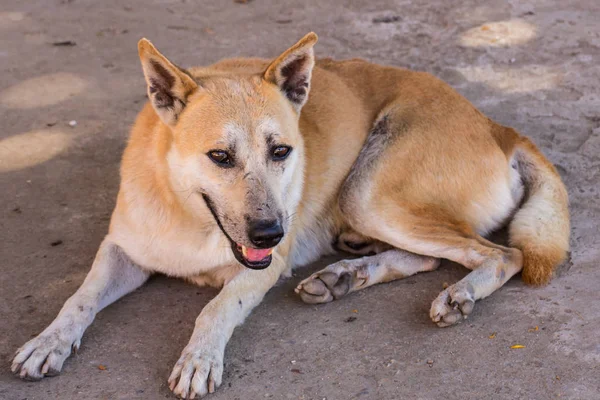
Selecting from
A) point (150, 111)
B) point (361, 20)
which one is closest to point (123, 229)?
point (150, 111)

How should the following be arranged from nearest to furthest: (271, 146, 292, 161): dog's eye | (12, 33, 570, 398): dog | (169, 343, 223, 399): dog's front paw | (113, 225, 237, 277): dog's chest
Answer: (169, 343, 223, 399): dog's front paw → (12, 33, 570, 398): dog → (271, 146, 292, 161): dog's eye → (113, 225, 237, 277): dog's chest

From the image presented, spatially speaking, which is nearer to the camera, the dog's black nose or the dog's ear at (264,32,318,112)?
the dog's black nose

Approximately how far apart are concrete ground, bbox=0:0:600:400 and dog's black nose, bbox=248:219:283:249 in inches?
19.6

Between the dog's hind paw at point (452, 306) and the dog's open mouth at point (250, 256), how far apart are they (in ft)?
2.49

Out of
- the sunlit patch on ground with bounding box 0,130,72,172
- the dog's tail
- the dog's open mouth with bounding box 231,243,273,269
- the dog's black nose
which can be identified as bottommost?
the sunlit patch on ground with bounding box 0,130,72,172

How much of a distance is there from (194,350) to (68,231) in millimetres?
1408

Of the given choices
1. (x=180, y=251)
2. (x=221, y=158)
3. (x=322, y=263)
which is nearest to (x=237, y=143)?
(x=221, y=158)

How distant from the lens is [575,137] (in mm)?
4664

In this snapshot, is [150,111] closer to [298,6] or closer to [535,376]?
[535,376]

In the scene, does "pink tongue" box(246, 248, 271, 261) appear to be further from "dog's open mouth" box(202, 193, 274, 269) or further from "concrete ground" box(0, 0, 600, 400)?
"concrete ground" box(0, 0, 600, 400)

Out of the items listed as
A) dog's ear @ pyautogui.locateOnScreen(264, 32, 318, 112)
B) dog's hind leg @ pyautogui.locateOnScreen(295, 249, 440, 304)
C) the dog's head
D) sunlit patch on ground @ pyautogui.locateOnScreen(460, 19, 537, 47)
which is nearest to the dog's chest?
the dog's head

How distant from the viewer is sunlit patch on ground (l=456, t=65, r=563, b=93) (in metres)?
5.37

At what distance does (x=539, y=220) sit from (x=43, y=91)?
367 cm

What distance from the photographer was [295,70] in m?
3.32
